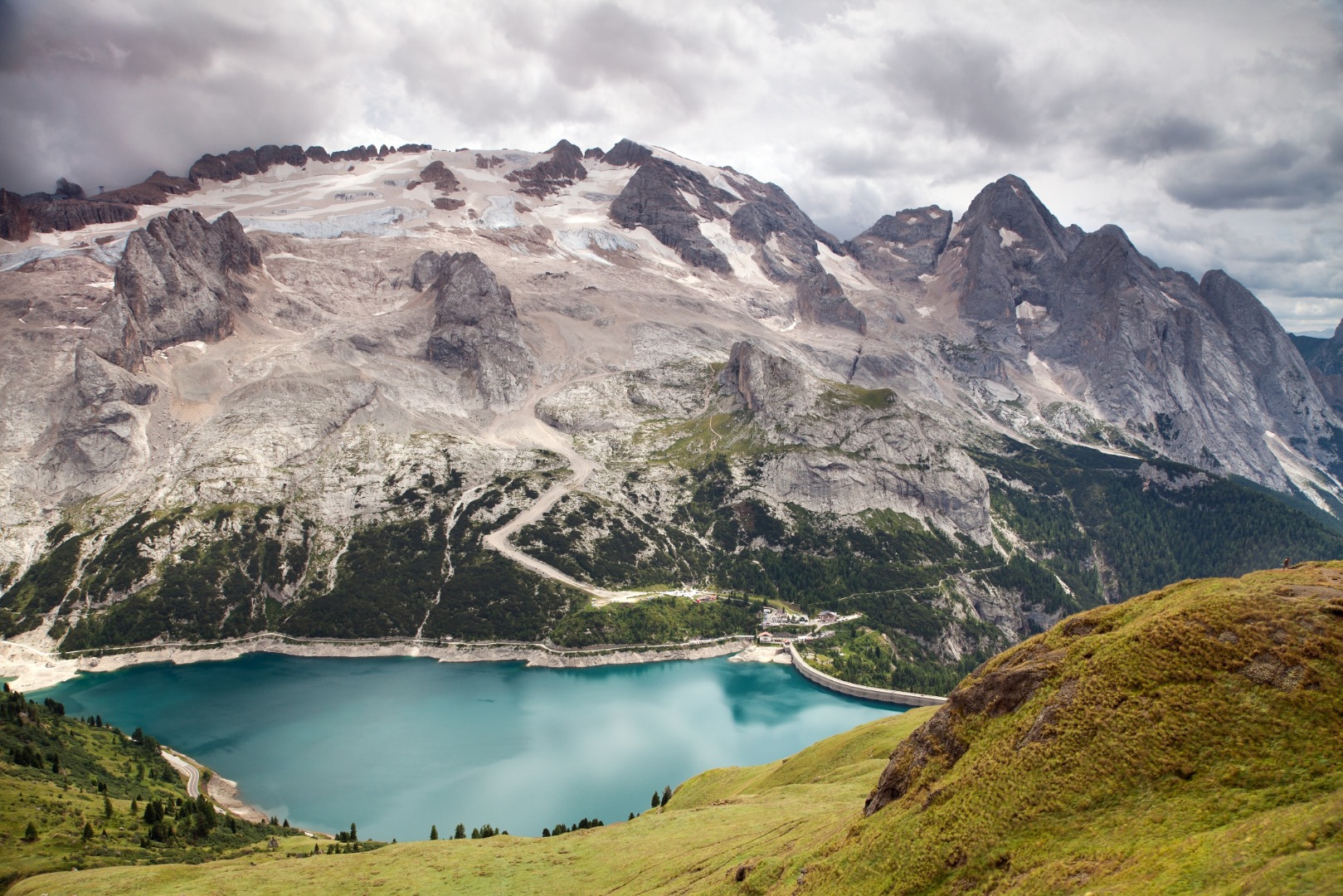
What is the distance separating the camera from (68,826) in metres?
60.7

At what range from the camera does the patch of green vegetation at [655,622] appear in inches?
6149

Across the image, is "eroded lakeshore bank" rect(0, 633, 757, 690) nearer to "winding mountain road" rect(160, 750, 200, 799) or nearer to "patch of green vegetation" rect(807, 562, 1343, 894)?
"winding mountain road" rect(160, 750, 200, 799)

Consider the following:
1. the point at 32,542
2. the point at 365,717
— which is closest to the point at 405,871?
the point at 365,717

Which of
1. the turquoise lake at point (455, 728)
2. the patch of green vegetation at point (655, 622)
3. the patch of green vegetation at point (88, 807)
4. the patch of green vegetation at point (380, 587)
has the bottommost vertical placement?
the turquoise lake at point (455, 728)

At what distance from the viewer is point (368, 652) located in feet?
490

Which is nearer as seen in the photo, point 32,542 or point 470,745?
point 470,745

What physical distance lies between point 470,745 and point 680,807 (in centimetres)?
5008

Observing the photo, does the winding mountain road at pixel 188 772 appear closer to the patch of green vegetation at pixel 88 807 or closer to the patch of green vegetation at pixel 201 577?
the patch of green vegetation at pixel 88 807

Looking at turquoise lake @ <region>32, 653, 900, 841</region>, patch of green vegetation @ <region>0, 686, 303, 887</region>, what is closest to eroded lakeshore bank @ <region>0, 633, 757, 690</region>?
turquoise lake @ <region>32, 653, 900, 841</region>

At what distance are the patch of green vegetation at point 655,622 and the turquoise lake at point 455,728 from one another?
298 inches

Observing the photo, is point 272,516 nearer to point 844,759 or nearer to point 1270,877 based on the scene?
point 844,759

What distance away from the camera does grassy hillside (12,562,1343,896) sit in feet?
62.8

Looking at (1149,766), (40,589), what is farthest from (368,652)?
(1149,766)

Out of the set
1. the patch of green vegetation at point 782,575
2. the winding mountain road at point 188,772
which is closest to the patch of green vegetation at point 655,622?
the patch of green vegetation at point 782,575
